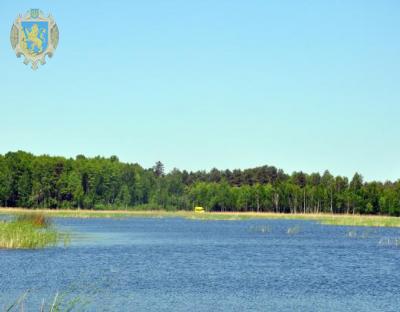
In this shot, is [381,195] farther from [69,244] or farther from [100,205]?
[69,244]

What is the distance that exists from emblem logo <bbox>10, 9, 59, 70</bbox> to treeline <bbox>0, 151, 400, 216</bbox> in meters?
109

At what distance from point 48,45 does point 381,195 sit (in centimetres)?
12232

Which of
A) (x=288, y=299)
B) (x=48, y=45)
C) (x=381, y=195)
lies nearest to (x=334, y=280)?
(x=288, y=299)

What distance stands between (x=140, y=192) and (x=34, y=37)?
13129 centimetres

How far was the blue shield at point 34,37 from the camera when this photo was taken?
126 feet

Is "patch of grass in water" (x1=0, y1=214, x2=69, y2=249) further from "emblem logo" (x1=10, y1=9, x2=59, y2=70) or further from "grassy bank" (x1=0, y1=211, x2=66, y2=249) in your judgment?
"emblem logo" (x1=10, y1=9, x2=59, y2=70)

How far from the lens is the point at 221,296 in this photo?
30938mm

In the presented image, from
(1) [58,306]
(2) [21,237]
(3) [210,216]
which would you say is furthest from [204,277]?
(3) [210,216]

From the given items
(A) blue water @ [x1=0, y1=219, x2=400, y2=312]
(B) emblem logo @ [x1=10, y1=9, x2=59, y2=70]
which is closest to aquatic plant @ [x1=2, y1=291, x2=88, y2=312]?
(A) blue water @ [x1=0, y1=219, x2=400, y2=312]

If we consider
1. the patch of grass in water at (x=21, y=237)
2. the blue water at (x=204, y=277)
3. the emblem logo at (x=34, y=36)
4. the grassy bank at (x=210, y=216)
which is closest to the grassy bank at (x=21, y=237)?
the patch of grass in water at (x=21, y=237)

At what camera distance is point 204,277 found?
3738cm

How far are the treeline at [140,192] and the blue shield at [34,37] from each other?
360 ft

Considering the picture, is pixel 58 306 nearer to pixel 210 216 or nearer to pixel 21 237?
pixel 21 237

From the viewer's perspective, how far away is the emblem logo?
38097 mm
